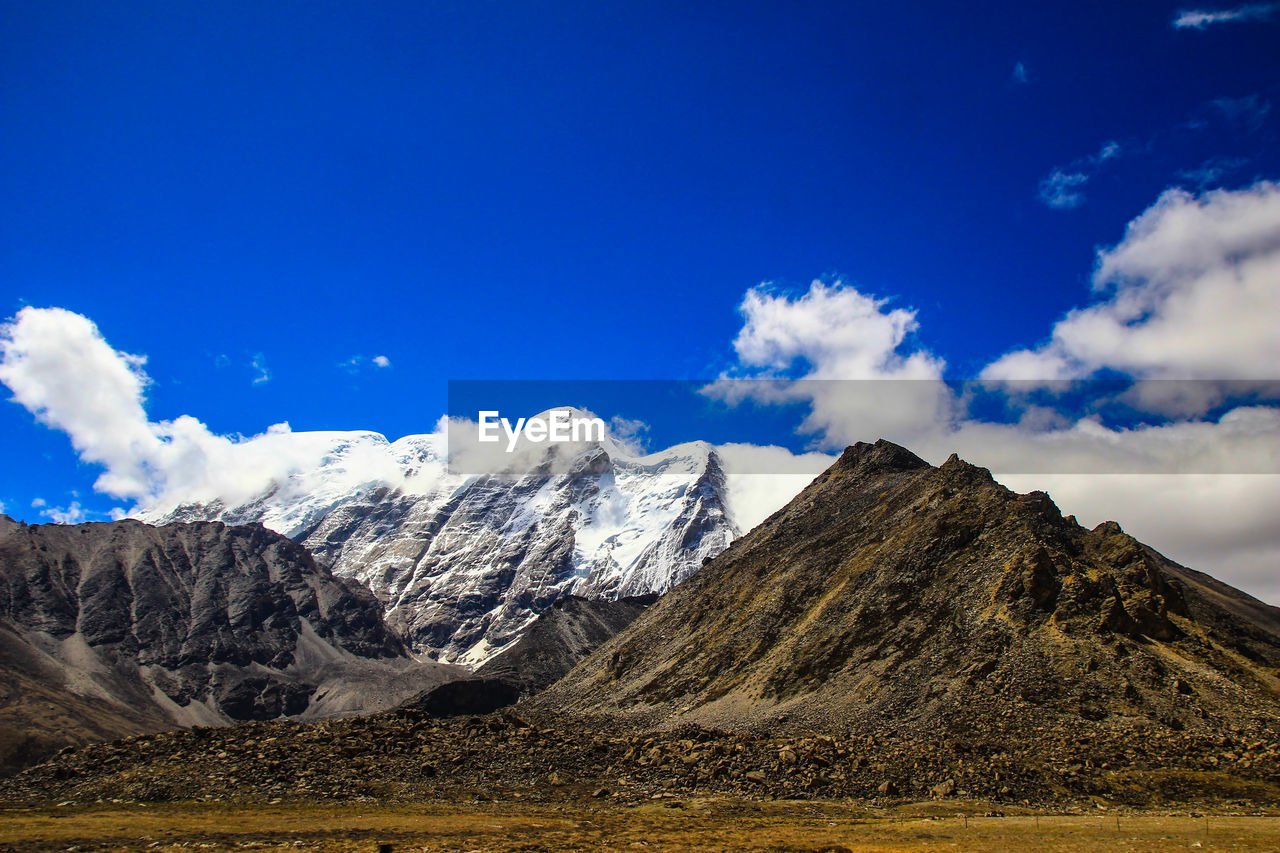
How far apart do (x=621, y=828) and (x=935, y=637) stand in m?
35.1

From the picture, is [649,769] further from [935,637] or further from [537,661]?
[537,661]

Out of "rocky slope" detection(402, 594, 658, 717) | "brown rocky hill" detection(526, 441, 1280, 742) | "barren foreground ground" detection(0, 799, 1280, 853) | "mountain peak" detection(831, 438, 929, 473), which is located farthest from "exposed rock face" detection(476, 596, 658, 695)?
"barren foreground ground" detection(0, 799, 1280, 853)

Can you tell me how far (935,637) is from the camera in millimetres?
58406

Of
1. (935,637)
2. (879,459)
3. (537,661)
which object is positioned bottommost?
(537,661)

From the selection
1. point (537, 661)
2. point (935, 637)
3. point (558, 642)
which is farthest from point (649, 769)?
point (558, 642)

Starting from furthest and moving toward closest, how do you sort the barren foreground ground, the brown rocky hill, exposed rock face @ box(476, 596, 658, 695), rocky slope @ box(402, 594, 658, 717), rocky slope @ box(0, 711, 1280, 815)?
exposed rock face @ box(476, 596, 658, 695), rocky slope @ box(402, 594, 658, 717), the brown rocky hill, rocky slope @ box(0, 711, 1280, 815), the barren foreground ground

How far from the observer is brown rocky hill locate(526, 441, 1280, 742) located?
45.1 metres

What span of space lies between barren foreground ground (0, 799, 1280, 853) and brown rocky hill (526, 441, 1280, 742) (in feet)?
34.6

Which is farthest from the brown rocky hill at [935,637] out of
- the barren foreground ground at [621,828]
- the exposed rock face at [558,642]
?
the exposed rock face at [558,642]

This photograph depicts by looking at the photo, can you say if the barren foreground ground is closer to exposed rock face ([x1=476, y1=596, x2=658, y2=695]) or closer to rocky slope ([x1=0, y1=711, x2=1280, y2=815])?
rocky slope ([x1=0, y1=711, x2=1280, y2=815])

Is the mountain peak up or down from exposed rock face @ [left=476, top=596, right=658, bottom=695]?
up

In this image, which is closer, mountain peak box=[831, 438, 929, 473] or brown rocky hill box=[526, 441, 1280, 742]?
brown rocky hill box=[526, 441, 1280, 742]

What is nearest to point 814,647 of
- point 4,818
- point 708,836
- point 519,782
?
point 519,782

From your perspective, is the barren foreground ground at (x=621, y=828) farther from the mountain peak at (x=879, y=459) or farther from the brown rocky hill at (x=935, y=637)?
the mountain peak at (x=879, y=459)
